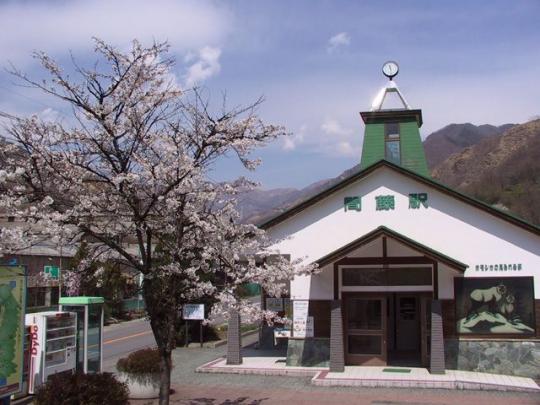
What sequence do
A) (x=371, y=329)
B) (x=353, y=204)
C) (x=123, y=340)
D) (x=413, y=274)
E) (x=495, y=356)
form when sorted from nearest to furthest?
(x=495, y=356)
(x=413, y=274)
(x=371, y=329)
(x=353, y=204)
(x=123, y=340)

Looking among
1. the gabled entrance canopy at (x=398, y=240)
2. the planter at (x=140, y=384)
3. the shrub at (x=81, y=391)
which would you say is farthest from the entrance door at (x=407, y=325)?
the shrub at (x=81, y=391)

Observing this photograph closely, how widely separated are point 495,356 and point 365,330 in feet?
11.9

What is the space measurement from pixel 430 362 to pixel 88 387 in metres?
9.73

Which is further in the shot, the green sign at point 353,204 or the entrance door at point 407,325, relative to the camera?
the entrance door at point 407,325

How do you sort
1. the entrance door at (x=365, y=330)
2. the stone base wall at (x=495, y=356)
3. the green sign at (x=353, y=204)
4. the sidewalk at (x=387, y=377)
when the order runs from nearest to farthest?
the sidewalk at (x=387, y=377) → the stone base wall at (x=495, y=356) → the entrance door at (x=365, y=330) → the green sign at (x=353, y=204)

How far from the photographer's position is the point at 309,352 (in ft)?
58.9

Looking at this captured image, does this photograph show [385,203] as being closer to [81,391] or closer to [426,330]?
[426,330]

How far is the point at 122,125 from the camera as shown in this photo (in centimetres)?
940

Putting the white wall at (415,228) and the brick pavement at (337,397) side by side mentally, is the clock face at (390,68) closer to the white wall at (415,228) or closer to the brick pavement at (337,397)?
the white wall at (415,228)

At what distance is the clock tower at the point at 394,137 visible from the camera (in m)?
22.7

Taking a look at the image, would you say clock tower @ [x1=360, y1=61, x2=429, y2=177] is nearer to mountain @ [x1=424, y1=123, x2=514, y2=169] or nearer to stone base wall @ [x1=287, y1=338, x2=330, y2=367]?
stone base wall @ [x1=287, y1=338, x2=330, y2=367]

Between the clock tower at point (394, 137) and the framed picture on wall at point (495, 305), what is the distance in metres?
6.36

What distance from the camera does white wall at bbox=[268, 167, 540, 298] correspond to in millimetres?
17172

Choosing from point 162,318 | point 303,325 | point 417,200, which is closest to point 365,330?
point 303,325
